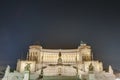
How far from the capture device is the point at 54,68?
65.4 metres

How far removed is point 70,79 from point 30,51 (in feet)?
113

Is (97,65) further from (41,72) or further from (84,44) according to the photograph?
(41,72)

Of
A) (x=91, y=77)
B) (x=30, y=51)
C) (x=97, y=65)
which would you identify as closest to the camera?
(x=91, y=77)

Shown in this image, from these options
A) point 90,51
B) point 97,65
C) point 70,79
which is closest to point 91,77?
point 70,79

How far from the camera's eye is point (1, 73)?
67.9 metres

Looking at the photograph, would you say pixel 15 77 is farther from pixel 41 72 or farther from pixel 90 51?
pixel 90 51

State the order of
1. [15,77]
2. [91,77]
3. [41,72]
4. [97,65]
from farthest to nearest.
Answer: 1. [97,65]
2. [41,72]
3. [15,77]
4. [91,77]

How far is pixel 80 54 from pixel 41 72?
69.4 ft

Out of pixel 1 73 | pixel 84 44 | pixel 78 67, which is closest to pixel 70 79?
pixel 78 67

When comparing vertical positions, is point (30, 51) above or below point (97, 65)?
above

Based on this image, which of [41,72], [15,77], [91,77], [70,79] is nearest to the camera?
[91,77]

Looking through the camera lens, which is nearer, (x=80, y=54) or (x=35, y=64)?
(x=35, y=64)

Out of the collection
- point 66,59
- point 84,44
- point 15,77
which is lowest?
point 15,77

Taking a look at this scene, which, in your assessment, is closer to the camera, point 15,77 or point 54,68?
point 15,77
